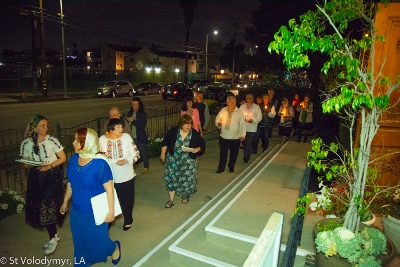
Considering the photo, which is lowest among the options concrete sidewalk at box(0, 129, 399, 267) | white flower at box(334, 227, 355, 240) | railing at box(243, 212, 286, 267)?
concrete sidewalk at box(0, 129, 399, 267)

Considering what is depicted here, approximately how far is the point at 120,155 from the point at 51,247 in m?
1.54

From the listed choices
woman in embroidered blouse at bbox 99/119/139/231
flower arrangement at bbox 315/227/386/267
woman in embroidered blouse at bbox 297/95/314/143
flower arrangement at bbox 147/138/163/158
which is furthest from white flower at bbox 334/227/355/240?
woman in embroidered blouse at bbox 297/95/314/143

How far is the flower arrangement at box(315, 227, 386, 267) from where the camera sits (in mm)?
2732

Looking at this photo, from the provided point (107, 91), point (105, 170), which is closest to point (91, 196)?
point (105, 170)

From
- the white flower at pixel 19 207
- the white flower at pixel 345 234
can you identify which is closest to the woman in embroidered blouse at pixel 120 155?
the white flower at pixel 19 207

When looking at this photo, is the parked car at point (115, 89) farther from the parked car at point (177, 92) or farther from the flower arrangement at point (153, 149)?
the flower arrangement at point (153, 149)

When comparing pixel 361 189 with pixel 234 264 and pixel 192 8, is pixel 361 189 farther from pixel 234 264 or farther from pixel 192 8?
pixel 192 8

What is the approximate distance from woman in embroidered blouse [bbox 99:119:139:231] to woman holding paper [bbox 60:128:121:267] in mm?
787

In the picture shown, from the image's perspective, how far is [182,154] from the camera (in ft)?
17.3

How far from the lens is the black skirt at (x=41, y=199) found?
13.4ft

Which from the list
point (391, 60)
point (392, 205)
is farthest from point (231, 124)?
point (392, 205)

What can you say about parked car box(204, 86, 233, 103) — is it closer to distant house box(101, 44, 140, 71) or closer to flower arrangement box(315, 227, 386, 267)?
flower arrangement box(315, 227, 386, 267)

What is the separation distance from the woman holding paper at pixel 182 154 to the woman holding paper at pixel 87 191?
1.91 meters

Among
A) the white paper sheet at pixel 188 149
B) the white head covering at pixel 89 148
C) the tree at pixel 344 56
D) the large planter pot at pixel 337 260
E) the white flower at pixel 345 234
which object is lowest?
the large planter pot at pixel 337 260
